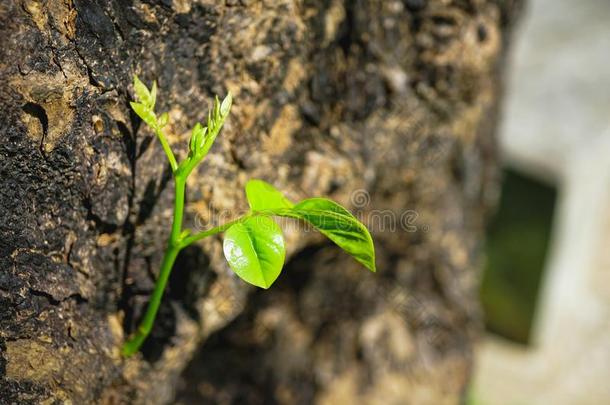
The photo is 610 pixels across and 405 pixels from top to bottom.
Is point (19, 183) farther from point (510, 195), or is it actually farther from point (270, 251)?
point (510, 195)

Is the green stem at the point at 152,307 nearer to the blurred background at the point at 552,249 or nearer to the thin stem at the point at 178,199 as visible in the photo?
the thin stem at the point at 178,199

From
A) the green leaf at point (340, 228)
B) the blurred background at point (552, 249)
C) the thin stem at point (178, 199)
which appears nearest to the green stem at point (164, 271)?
the thin stem at point (178, 199)

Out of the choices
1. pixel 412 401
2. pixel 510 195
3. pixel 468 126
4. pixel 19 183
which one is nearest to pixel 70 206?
pixel 19 183

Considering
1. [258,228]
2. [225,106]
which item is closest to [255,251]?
[258,228]

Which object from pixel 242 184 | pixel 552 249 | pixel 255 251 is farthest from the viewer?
pixel 552 249

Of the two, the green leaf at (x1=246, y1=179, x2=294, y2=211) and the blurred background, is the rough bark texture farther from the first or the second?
the blurred background

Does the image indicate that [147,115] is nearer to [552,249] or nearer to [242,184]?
[242,184]

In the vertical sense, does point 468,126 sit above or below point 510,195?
above
